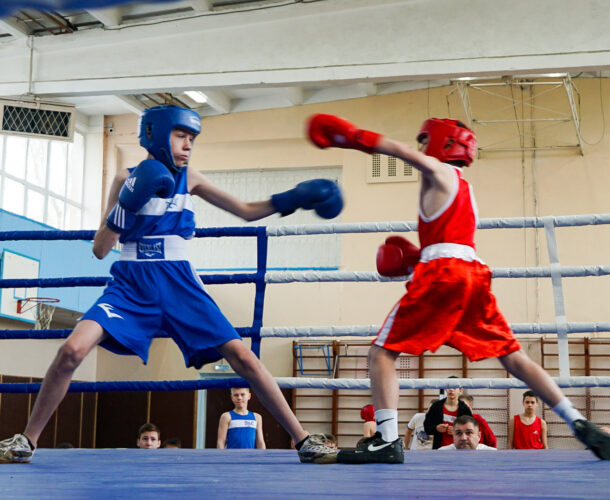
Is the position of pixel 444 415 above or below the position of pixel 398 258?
below

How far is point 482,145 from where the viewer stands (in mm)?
11445

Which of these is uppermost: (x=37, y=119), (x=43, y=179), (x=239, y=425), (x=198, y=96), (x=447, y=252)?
(x=198, y=96)

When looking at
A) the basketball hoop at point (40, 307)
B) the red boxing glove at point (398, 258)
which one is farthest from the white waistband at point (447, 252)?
the basketball hoop at point (40, 307)

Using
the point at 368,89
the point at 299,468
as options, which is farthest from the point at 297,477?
the point at 368,89

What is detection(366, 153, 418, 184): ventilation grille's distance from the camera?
11688 millimetres

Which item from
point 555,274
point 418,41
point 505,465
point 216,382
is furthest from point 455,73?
point 505,465

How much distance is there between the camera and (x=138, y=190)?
7.38 ft

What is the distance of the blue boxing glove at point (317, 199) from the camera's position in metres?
2.43

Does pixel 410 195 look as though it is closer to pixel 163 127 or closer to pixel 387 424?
pixel 163 127

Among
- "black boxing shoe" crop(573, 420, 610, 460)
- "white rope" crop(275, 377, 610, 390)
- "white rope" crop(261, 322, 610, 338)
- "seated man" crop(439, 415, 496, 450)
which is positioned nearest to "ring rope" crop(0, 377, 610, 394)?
"white rope" crop(275, 377, 610, 390)

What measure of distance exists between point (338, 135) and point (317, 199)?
10.0 inches

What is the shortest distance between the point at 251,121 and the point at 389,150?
10.5 meters

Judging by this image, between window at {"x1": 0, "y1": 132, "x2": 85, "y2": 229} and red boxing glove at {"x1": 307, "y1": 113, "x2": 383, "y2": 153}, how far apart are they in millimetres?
9246

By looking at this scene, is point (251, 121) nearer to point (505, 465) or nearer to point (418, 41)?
point (418, 41)
